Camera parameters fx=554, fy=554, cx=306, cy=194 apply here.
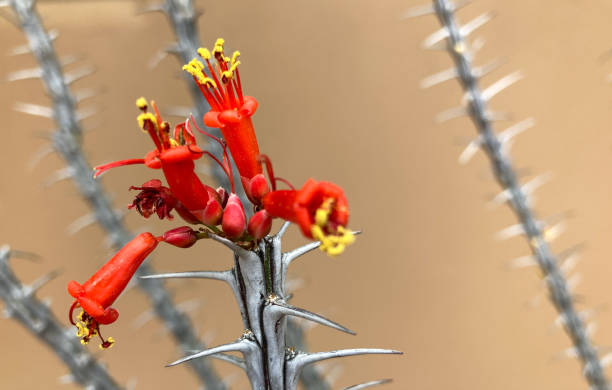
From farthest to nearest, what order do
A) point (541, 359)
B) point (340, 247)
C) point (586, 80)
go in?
point (541, 359) < point (586, 80) < point (340, 247)

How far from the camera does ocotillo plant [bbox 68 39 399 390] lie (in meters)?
0.38

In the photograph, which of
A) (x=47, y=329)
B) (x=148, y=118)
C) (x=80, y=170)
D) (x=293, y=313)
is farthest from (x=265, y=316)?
(x=80, y=170)

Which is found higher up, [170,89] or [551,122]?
[170,89]

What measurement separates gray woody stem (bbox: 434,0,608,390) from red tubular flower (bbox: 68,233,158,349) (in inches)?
23.1

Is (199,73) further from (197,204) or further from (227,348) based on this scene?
(227,348)

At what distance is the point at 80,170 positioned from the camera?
934 millimetres

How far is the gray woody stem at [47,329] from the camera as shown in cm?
75

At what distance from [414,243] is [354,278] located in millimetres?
185

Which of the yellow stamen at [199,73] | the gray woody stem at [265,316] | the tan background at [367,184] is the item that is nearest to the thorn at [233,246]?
the gray woody stem at [265,316]

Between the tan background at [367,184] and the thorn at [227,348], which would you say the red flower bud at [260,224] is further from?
the tan background at [367,184]

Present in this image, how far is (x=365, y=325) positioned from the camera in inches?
58.4

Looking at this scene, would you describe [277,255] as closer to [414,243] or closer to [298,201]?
[298,201]

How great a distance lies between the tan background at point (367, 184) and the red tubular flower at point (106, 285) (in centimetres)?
102

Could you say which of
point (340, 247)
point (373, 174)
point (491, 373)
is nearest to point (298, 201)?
point (340, 247)
